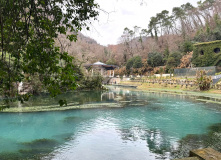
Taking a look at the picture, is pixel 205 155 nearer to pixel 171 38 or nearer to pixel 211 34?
pixel 211 34

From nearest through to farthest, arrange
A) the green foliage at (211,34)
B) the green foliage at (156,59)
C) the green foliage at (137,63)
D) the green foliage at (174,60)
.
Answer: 1. the green foliage at (211,34)
2. the green foliage at (174,60)
3. the green foliage at (156,59)
4. the green foliage at (137,63)

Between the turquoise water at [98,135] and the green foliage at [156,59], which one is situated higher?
the green foliage at [156,59]

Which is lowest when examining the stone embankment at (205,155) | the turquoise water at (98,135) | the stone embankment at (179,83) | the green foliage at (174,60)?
the turquoise water at (98,135)

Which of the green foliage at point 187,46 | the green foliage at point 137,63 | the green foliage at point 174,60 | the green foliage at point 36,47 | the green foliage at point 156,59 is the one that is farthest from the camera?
the green foliage at point 137,63

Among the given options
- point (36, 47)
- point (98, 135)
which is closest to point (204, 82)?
point (98, 135)

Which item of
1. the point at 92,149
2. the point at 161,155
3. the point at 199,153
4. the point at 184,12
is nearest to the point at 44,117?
the point at 92,149

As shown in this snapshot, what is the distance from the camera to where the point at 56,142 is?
5797 millimetres

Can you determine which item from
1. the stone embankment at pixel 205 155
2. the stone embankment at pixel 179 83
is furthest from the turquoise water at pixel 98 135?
the stone embankment at pixel 179 83

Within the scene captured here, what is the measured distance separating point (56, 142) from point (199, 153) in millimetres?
4444

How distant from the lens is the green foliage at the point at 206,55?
98.7 feet

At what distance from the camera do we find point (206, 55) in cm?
3103

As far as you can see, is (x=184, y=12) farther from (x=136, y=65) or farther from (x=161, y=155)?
(x=161, y=155)

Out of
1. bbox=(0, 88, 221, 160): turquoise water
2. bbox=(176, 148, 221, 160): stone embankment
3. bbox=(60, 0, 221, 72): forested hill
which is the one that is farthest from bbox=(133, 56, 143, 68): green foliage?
bbox=(176, 148, 221, 160): stone embankment

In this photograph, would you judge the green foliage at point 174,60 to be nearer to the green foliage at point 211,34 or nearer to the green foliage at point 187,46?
the green foliage at point 187,46
